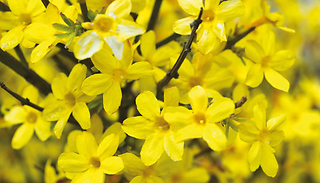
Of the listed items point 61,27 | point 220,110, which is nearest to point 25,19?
point 61,27

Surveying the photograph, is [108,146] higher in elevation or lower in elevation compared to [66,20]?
lower

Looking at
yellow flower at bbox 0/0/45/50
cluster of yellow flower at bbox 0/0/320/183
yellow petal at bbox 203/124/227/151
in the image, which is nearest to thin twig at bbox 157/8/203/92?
cluster of yellow flower at bbox 0/0/320/183

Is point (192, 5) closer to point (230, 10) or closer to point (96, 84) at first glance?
point (230, 10)

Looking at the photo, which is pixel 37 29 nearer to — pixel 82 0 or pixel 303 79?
pixel 82 0

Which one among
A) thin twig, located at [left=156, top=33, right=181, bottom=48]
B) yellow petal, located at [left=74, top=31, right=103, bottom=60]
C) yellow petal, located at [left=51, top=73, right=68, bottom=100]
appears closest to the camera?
yellow petal, located at [left=74, top=31, right=103, bottom=60]

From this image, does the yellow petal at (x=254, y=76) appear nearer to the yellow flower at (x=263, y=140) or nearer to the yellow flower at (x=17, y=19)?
the yellow flower at (x=263, y=140)

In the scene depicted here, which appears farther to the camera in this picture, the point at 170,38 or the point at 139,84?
the point at 170,38

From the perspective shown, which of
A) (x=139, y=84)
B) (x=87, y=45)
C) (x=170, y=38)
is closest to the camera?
(x=87, y=45)

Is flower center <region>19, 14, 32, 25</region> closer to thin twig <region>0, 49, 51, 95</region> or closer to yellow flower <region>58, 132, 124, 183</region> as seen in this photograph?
thin twig <region>0, 49, 51, 95</region>
